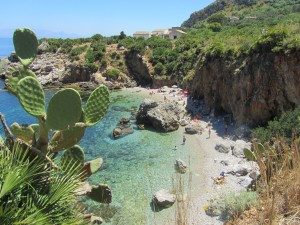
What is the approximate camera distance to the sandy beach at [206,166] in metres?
14.7

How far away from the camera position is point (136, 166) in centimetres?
2150

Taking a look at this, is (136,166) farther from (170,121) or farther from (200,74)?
(200,74)

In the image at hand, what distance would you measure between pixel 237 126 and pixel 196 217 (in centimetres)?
1510

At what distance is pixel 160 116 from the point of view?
2956 cm

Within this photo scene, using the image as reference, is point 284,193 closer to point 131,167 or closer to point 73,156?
point 73,156

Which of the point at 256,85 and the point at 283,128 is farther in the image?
the point at 256,85

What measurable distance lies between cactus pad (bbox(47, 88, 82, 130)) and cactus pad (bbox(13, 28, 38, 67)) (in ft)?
3.69

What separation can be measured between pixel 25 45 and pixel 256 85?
23355mm

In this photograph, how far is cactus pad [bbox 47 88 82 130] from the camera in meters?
4.47

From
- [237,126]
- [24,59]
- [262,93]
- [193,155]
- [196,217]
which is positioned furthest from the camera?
[237,126]

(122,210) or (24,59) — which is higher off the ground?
(24,59)

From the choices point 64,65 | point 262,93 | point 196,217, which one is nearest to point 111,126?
point 262,93

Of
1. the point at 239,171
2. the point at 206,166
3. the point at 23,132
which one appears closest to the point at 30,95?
the point at 23,132

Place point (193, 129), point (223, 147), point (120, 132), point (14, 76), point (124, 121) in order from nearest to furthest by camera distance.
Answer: point (14, 76) → point (223, 147) → point (193, 129) → point (120, 132) → point (124, 121)
